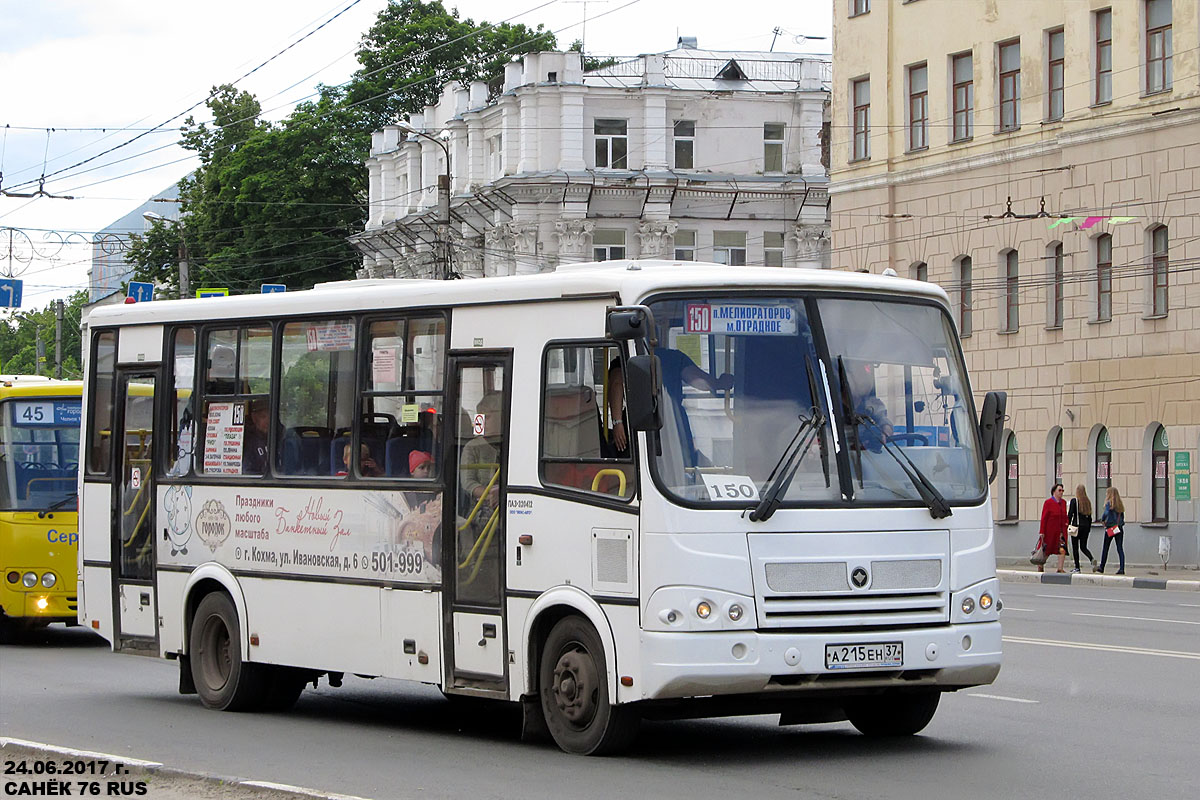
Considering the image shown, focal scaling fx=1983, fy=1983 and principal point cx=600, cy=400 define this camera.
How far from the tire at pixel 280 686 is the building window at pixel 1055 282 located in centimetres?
2882

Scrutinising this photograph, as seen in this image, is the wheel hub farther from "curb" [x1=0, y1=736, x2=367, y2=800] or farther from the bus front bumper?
"curb" [x1=0, y1=736, x2=367, y2=800]

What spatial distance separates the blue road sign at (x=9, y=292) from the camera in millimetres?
38812

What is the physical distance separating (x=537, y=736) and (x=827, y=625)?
2333 mm

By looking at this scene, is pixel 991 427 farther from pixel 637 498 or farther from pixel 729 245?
pixel 729 245

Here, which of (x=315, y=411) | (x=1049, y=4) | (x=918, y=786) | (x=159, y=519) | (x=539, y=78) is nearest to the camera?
(x=918, y=786)

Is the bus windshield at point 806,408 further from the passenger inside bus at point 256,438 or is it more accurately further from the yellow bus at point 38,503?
the yellow bus at point 38,503

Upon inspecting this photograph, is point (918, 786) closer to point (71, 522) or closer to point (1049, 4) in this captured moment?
point (71, 522)

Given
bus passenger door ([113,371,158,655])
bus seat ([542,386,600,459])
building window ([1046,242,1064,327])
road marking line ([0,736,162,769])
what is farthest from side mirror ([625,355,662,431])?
building window ([1046,242,1064,327])

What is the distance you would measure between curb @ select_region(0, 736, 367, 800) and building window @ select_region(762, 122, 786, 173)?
187 feet

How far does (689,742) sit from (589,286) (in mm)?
2814

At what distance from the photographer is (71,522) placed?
20.7 meters

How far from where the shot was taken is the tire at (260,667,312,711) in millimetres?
14234

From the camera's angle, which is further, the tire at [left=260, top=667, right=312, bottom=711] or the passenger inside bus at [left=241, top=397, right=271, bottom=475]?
the tire at [left=260, top=667, right=312, bottom=711]

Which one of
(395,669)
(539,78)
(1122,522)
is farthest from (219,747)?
(539,78)
